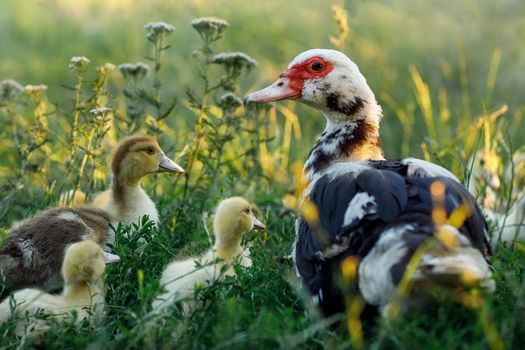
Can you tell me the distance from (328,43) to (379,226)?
21.4 ft

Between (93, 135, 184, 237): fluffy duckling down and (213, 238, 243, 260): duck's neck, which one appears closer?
(213, 238, 243, 260): duck's neck

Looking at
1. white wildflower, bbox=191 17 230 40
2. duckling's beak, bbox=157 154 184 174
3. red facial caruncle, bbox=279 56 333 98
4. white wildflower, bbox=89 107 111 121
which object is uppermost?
white wildflower, bbox=191 17 230 40

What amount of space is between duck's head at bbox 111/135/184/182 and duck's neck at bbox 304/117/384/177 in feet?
3.35

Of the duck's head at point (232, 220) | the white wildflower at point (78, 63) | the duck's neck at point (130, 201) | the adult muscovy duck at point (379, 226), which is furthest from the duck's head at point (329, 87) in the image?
the white wildflower at point (78, 63)

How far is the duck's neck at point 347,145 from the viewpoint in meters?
5.27

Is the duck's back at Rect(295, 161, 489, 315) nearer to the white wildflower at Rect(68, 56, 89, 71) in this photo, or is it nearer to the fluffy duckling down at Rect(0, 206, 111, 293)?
the fluffy duckling down at Rect(0, 206, 111, 293)

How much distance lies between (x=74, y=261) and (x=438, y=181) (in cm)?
163

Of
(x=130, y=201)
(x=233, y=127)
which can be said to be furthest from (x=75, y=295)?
(x=233, y=127)

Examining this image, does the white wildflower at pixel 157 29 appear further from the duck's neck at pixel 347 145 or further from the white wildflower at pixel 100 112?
the duck's neck at pixel 347 145

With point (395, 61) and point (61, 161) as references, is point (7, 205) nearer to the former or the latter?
point (61, 161)

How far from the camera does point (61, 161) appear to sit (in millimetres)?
6988

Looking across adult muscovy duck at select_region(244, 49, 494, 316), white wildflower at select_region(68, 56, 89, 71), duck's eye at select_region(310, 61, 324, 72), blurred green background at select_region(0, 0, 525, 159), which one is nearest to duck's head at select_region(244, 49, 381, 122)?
duck's eye at select_region(310, 61, 324, 72)

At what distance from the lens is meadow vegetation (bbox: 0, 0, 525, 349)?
4.07m

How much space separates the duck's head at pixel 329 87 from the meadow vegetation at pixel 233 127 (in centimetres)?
63
